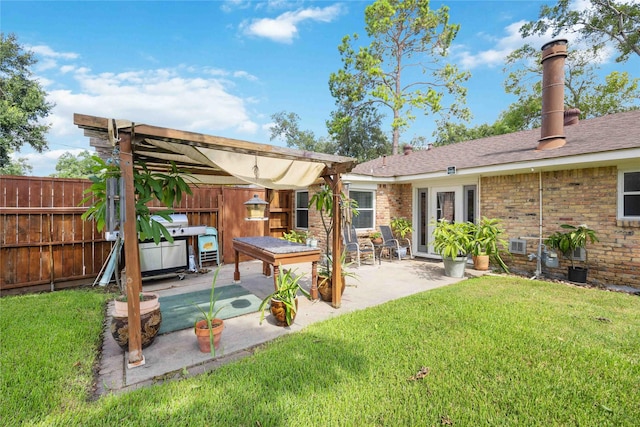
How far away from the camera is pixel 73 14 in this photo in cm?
703

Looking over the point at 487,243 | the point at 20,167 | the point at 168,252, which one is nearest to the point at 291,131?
the point at 20,167

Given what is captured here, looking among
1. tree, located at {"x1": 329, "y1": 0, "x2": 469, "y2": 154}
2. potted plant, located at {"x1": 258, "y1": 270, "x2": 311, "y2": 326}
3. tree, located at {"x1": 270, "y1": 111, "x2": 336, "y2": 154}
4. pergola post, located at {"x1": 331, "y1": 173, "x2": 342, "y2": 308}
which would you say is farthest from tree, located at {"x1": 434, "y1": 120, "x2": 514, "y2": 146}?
potted plant, located at {"x1": 258, "y1": 270, "x2": 311, "y2": 326}

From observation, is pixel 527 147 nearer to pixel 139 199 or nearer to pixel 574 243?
pixel 574 243

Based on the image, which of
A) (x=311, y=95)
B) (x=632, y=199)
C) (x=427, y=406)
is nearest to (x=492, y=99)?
(x=311, y=95)

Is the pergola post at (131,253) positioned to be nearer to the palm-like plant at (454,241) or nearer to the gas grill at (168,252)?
the gas grill at (168,252)

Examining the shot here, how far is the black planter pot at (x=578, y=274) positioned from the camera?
567 cm

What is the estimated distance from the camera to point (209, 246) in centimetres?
719

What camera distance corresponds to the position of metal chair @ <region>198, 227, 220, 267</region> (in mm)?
7113

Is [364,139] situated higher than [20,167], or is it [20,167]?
[364,139]

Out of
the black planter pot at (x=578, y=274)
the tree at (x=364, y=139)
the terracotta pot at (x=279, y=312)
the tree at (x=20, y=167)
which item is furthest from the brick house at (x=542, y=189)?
the tree at (x=20, y=167)

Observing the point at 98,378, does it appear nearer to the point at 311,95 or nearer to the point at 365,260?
the point at 365,260

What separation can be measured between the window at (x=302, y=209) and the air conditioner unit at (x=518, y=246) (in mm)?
5642

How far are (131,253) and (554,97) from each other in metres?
9.13

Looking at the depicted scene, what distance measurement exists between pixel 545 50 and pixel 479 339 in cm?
769
